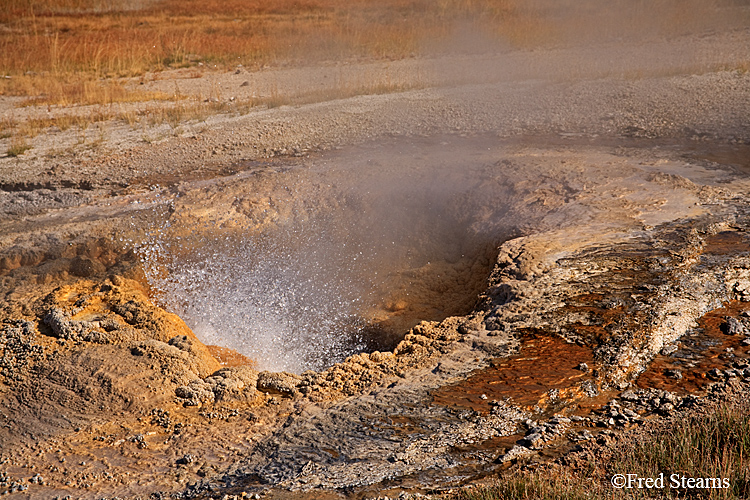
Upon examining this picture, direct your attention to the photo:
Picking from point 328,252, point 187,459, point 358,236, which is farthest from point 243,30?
point 187,459

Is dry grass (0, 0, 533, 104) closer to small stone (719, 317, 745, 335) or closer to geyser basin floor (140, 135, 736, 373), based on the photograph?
geyser basin floor (140, 135, 736, 373)

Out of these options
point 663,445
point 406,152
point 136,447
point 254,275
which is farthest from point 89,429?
point 406,152

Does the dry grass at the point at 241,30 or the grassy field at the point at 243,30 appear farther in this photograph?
the grassy field at the point at 243,30

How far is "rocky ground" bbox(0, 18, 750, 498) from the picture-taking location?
2.49 meters

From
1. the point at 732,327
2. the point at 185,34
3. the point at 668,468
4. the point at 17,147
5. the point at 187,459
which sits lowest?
the point at 187,459

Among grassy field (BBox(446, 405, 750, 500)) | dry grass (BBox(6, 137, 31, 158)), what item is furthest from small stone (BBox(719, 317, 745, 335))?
dry grass (BBox(6, 137, 31, 158))

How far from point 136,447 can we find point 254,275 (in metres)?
2.24

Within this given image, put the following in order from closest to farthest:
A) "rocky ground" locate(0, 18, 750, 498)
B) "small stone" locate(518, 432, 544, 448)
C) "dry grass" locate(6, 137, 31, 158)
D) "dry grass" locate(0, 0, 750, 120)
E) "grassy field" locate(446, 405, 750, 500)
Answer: "grassy field" locate(446, 405, 750, 500)
"small stone" locate(518, 432, 544, 448)
"rocky ground" locate(0, 18, 750, 498)
"dry grass" locate(6, 137, 31, 158)
"dry grass" locate(0, 0, 750, 120)

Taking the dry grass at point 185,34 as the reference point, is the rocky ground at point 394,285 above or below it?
below

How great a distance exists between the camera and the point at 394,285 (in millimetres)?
4625

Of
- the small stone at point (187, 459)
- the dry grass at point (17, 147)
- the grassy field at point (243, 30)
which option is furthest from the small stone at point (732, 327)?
the grassy field at point (243, 30)

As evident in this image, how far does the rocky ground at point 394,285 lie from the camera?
98.1 inches

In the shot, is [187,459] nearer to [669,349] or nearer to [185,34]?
[669,349]

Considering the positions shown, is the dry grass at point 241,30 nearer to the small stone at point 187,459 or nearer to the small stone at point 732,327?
the small stone at point 187,459
